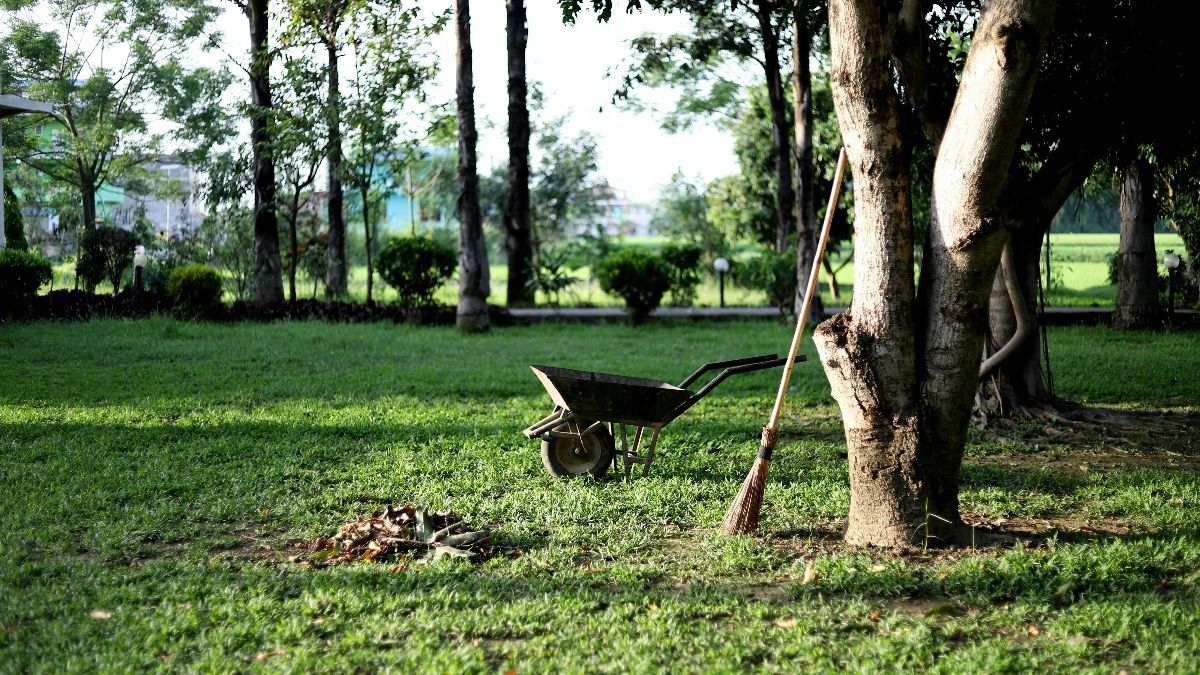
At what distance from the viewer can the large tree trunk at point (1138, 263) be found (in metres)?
14.2

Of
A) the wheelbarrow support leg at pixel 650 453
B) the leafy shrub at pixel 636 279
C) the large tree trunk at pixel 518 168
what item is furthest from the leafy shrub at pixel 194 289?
the wheelbarrow support leg at pixel 650 453

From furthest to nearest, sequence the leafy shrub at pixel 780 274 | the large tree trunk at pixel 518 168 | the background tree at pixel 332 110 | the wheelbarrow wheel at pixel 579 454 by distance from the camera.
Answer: the large tree trunk at pixel 518 168
the leafy shrub at pixel 780 274
the background tree at pixel 332 110
the wheelbarrow wheel at pixel 579 454

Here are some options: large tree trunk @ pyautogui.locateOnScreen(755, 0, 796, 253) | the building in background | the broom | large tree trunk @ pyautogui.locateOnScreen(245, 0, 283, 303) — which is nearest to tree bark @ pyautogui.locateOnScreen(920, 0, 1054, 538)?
the broom

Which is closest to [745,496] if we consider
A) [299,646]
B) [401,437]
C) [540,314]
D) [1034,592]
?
[1034,592]

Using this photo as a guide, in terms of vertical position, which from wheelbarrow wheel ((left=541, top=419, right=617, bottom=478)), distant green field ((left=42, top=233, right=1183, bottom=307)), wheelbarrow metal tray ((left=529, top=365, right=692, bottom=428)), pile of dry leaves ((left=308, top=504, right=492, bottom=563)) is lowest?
pile of dry leaves ((left=308, top=504, right=492, bottom=563))

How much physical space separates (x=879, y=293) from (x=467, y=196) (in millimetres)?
10248

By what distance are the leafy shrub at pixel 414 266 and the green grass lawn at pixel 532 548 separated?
700 centimetres

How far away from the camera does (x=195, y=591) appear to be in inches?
161

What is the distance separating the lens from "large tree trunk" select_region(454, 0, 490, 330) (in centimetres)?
1373

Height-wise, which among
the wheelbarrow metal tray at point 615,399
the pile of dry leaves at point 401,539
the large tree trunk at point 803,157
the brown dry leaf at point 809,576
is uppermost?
the large tree trunk at point 803,157

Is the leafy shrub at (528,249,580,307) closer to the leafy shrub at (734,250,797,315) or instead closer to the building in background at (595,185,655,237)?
the leafy shrub at (734,250,797,315)

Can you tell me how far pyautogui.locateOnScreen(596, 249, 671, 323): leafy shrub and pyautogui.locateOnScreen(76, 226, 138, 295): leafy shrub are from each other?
7928mm

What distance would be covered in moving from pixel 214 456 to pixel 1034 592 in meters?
4.81

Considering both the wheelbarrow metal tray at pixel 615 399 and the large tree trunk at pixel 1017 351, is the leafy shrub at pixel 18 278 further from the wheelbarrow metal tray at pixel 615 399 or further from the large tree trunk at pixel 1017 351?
the large tree trunk at pixel 1017 351
